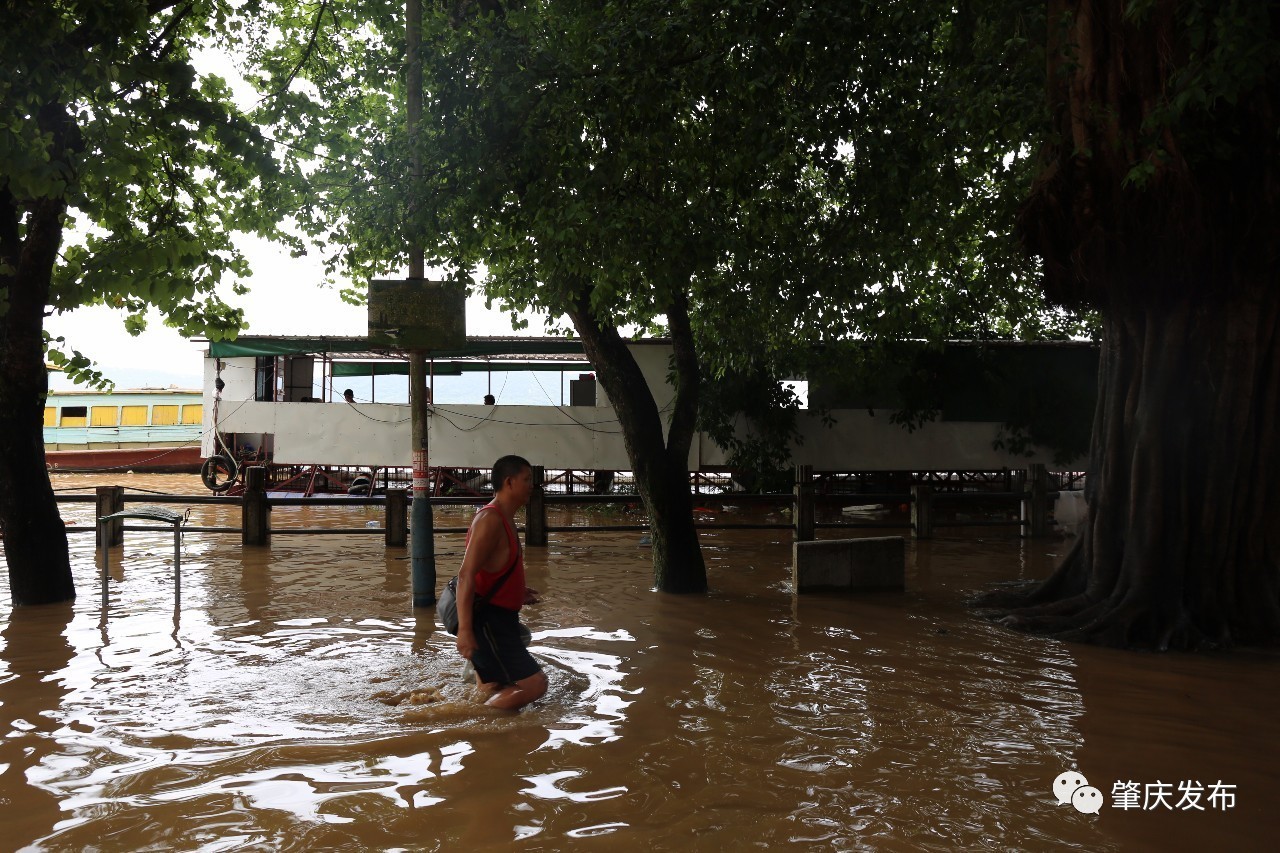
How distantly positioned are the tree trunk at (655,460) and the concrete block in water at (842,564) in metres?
1.06

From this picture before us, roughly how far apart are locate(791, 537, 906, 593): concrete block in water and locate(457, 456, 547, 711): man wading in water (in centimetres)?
499

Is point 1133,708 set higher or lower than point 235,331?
lower

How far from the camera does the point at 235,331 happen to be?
1122cm

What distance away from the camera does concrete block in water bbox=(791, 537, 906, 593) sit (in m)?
10.5

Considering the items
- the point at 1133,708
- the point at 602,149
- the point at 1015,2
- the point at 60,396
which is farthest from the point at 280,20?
the point at 60,396

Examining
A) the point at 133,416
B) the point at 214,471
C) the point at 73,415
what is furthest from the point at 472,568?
the point at 73,415

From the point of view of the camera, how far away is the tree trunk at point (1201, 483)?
26.4 feet

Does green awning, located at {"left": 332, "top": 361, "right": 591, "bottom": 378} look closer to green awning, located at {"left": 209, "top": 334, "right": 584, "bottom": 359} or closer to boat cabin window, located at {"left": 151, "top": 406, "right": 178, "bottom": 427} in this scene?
green awning, located at {"left": 209, "top": 334, "right": 584, "bottom": 359}

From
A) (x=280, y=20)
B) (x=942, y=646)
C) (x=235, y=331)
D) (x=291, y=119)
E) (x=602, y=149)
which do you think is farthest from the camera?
(x=280, y=20)

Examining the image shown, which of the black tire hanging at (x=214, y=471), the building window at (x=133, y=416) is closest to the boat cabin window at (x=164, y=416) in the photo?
the building window at (x=133, y=416)

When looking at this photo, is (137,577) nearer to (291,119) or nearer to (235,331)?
(235,331)

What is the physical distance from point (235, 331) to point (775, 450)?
34.5ft

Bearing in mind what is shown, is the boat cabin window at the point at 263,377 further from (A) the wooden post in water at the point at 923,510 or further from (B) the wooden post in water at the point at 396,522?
(A) the wooden post in water at the point at 923,510

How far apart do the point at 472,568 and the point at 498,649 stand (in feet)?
1.71
